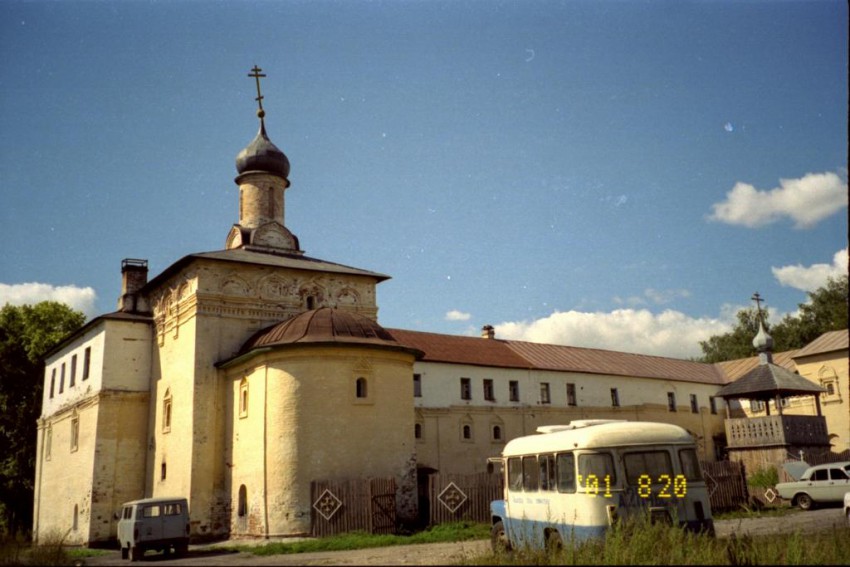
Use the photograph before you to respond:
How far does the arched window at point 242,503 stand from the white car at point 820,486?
56.0ft

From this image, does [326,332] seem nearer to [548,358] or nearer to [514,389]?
[514,389]

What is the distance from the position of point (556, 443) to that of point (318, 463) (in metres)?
10.2

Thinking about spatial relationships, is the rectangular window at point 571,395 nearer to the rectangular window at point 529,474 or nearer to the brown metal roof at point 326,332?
the brown metal roof at point 326,332

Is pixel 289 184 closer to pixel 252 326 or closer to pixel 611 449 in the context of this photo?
pixel 252 326

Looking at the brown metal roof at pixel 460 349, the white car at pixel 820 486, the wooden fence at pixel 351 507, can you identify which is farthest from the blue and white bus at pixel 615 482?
the brown metal roof at pixel 460 349

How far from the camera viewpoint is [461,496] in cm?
2214

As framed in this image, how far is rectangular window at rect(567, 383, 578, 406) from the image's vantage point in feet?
128

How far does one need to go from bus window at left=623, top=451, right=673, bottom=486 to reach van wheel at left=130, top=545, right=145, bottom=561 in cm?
1293

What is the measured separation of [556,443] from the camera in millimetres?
13266

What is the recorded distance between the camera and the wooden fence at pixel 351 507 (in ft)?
68.1

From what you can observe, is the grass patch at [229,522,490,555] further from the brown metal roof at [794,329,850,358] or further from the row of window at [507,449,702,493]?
the brown metal roof at [794,329,850,358]

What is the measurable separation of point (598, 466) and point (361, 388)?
11741 millimetres

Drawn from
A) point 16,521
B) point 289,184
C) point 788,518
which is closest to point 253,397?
point 289,184

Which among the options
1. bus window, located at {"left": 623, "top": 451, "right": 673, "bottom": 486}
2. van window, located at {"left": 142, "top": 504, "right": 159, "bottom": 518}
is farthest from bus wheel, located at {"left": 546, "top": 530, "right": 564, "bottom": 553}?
van window, located at {"left": 142, "top": 504, "right": 159, "bottom": 518}
